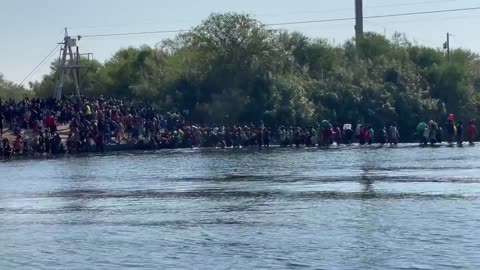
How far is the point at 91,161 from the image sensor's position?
50.9 m

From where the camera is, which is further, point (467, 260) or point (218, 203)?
point (218, 203)

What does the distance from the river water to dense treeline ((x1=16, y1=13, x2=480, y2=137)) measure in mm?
26459

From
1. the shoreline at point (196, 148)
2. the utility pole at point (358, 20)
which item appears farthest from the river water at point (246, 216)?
the utility pole at point (358, 20)

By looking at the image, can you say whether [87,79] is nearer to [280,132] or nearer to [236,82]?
[236,82]

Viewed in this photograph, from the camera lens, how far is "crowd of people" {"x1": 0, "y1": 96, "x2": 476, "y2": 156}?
2287 inches

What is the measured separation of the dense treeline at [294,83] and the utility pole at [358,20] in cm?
179

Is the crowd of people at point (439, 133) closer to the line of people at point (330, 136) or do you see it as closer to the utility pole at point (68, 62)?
the line of people at point (330, 136)

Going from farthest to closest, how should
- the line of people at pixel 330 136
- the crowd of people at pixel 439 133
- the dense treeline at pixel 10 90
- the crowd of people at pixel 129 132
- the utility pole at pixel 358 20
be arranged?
the dense treeline at pixel 10 90 < the utility pole at pixel 358 20 < the line of people at pixel 330 136 < the crowd of people at pixel 439 133 < the crowd of people at pixel 129 132

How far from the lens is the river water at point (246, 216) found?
67.4ft

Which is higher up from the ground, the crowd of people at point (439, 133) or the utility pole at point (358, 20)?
the utility pole at point (358, 20)

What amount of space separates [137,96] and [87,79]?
76.0 feet

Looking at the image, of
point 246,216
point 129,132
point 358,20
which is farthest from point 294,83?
point 246,216

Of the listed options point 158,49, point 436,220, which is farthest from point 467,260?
point 158,49

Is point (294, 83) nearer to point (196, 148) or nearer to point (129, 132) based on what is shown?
point (196, 148)
